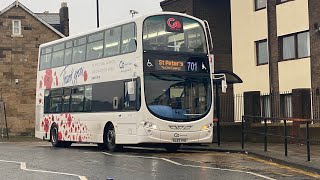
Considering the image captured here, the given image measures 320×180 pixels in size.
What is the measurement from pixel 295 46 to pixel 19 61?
2687cm

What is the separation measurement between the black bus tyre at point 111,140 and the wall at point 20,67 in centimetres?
2632

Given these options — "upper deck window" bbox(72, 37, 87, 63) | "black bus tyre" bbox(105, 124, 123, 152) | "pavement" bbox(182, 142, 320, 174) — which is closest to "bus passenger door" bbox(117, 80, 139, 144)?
"black bus tyre" bbox(105, 124, 123, 152)

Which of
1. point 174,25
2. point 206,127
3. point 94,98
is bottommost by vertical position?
point 206,127

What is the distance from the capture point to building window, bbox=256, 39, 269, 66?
28.0 m

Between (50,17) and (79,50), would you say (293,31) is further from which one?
(50,17)

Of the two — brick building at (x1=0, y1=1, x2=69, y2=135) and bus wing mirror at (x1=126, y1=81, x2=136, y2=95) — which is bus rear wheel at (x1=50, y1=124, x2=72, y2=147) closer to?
bus wing mirror at (x1=126, y1=81, x2=136, y2=95)

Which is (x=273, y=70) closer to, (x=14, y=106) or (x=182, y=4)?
(x=182, y=4)

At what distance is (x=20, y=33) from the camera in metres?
46.7

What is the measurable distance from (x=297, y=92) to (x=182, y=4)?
43.0ft

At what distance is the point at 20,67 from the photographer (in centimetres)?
4647

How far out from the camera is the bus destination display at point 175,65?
18756mm

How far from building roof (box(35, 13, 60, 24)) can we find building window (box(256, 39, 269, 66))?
2982cm

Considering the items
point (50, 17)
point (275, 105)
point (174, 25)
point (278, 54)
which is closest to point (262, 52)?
point (278, 54)

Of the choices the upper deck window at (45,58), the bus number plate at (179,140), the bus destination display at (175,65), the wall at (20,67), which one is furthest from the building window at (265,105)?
the wall at (20,67)
